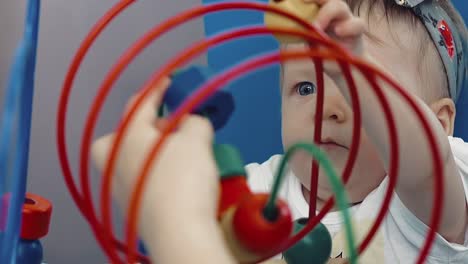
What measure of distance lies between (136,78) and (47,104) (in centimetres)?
11

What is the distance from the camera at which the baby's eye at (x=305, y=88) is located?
0.79 metres

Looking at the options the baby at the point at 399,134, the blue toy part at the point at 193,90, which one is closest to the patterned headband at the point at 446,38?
the baby at the point at 399,134

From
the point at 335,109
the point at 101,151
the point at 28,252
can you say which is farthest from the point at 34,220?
the point at 335,109

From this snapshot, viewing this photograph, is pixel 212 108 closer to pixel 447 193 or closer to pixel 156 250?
pixel 156 250

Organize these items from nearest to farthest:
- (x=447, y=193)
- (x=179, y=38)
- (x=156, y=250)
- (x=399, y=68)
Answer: (x=156, y=250)
(x=447, y=193)
(x=399, y=68)
(x=179, y=38)

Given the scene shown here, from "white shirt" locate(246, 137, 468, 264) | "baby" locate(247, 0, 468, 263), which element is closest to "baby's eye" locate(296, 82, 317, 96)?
"baby" locate(247, 0, 468, 263)

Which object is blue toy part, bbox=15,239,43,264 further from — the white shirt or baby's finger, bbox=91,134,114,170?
the white shirt

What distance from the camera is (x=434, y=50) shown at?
2.52 feet

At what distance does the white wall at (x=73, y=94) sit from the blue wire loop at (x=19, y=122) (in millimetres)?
326

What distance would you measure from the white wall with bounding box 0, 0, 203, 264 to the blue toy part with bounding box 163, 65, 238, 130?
0.43m

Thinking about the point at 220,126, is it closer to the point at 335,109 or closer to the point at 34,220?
the point at 34,220

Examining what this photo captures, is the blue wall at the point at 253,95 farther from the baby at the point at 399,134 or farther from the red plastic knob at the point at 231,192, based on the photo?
the red plastic knob at the point at 231,192

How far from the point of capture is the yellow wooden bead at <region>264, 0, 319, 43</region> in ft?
1.47

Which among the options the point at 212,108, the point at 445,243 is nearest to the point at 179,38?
the point at 445,243
